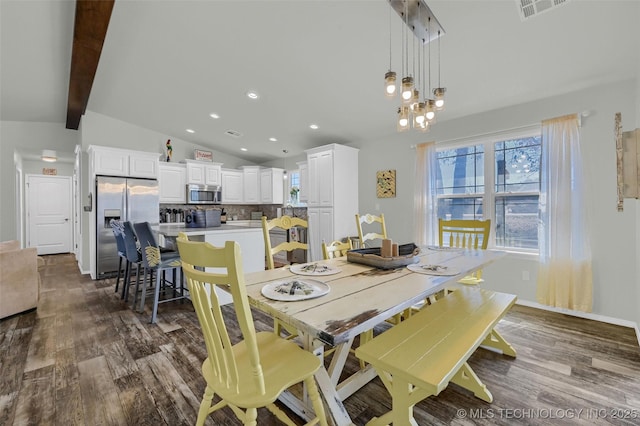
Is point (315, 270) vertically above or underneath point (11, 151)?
underneath

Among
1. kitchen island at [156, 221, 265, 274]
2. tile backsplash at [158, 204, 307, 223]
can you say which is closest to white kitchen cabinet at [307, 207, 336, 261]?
tile backsplash at [158, 204, 307, 223]

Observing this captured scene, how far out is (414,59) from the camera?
9.16 feet

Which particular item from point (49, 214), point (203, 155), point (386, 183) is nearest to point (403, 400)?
point (386, 183)

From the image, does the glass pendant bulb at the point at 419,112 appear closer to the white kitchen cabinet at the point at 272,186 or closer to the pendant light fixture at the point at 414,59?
the pendant light fixture at the point at 414,59

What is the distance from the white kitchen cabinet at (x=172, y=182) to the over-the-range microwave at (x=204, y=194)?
117 mm

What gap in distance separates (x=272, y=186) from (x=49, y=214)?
18.8ft

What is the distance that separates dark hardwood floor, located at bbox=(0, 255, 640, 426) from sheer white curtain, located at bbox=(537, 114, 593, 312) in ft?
0.87

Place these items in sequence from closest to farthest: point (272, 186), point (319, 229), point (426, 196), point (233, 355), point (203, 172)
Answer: point (233, 355) < point (426, 196) < point (319, 229) < point (203, 172) < point (272, 186)

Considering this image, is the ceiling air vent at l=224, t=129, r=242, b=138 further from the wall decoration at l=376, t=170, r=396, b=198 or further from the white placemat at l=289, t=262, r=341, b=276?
the white placemat at l=289, t=262, r=341, b=276

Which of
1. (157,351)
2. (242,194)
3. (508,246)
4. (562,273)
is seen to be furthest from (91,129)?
(562,273)

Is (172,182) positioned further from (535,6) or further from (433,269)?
(535,6)

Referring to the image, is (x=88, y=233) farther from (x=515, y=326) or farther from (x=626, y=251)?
(x=626, y=251)

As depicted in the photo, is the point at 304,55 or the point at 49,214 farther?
the point at 49,214

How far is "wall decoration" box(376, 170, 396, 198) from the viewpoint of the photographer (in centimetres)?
451
